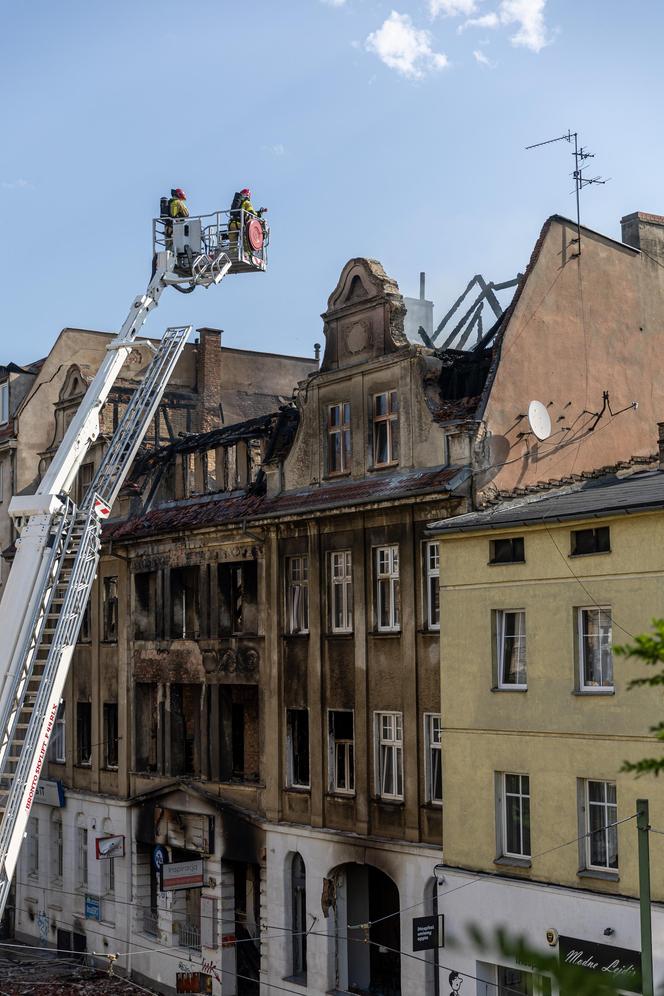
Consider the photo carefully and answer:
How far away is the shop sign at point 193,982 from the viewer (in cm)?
3456

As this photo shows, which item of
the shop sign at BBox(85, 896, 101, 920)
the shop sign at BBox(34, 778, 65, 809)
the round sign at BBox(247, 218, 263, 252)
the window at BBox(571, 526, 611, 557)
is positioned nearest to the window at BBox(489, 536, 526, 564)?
the window at BBox(571, 526, 611, 557)

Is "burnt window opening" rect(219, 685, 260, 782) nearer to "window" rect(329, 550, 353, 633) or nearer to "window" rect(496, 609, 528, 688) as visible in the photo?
"window" rect(329, 550, 353, 633)

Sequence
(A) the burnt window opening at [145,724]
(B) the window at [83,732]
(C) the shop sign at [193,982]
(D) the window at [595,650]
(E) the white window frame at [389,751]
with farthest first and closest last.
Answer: (B) the window at [83,732], (A) the burnt window opening at [145,724], (C) the shop sign at [193,982], (E) the white window frame at [389,751], (D) the window at [595,650]

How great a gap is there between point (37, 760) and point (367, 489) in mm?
10756

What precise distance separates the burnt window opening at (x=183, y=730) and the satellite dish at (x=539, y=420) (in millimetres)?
13134

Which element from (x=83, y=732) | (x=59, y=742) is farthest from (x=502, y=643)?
(x=59, y=742)

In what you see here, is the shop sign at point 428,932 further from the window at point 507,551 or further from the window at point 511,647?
the window at point 507,551

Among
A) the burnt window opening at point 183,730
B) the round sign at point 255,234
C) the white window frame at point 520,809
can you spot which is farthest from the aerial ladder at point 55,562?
the burnt window opening at point 183,730

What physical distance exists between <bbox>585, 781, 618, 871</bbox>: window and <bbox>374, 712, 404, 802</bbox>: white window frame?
5.97 meters

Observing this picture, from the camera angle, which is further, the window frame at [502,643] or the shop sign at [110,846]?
the shop sign at [110,846]

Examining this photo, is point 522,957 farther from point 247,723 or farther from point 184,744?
point 184,744

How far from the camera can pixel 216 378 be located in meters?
47.1

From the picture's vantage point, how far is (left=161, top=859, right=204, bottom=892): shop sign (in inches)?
1362

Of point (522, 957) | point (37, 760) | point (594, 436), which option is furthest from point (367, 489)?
point (522, 957)
